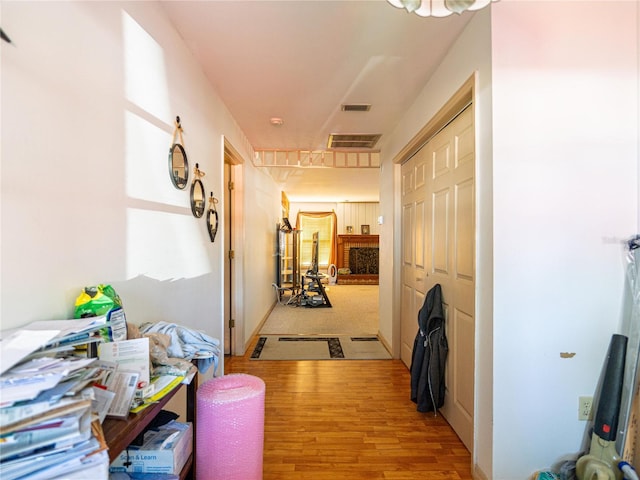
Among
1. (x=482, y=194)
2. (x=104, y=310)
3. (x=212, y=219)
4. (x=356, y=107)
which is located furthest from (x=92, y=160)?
(x=356, y=107)

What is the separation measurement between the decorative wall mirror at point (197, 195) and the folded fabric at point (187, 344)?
892 millimetres

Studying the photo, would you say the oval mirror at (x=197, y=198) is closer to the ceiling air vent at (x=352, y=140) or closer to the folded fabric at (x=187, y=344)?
the folded fabric at (x=187, y=344)

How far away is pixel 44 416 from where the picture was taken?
1.89 ft

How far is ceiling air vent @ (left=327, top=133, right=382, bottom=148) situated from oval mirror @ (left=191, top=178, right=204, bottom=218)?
183cm

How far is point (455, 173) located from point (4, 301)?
7.24ft

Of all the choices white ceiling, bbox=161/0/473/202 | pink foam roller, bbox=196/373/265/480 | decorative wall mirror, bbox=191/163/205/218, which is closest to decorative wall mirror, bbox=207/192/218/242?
decorative wall mirror, bbox=191/163/205/218

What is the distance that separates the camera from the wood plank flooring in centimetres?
169

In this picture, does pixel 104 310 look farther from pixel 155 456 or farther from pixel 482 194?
pixel 482 194

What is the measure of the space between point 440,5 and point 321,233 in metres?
8.86

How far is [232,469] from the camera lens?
4.12 feet

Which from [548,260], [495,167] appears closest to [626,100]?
[495,167]

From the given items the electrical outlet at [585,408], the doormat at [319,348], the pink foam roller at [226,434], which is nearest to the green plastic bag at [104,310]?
the pink foam roller at [226,434]

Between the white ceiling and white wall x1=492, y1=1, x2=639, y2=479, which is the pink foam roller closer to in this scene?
white wall x1=492, y1=1, x2=639, y2=479

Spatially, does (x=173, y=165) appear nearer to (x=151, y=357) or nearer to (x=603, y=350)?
(x=151, y=357)
